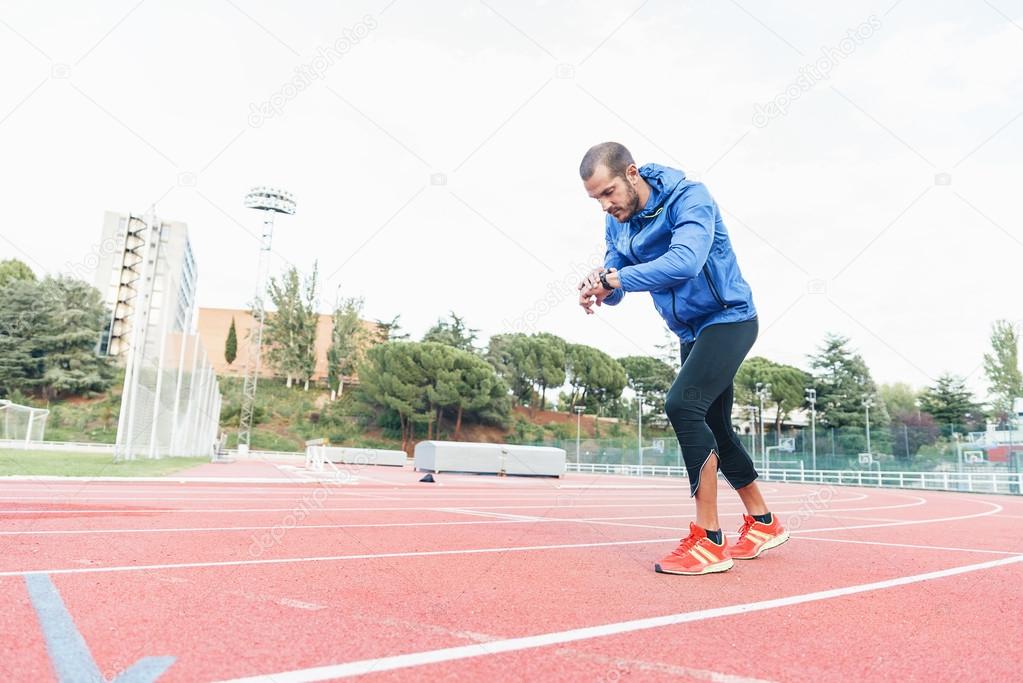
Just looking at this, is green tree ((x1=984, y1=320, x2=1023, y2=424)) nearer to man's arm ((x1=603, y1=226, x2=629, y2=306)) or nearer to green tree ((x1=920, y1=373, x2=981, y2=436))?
green tree ((x1=920, y1=373, x2=981, y2=436))

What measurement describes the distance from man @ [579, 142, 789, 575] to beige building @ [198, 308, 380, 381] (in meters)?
62.4

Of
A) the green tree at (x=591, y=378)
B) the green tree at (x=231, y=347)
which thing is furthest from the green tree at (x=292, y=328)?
the green tree at (x=591, y=378)

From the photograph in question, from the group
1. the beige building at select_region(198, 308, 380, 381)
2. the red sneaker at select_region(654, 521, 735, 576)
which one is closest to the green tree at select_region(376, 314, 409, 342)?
the beige building at select_region(198, 308, 380, 381)

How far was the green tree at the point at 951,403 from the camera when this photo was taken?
60.5m

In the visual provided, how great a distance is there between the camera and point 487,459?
2694 cm

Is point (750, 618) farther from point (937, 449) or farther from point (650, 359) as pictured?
point (650, 359)

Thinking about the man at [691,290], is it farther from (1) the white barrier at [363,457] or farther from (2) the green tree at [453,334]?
(2) the green tree at [453,334]

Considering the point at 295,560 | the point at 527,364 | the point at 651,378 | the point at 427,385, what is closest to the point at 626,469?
the point at 427,385

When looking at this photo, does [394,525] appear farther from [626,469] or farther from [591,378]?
[591,378]

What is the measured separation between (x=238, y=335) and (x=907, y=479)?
6150cm

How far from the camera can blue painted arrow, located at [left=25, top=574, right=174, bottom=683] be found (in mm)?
1442

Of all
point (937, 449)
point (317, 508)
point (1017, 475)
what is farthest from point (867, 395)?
point (317, 508)

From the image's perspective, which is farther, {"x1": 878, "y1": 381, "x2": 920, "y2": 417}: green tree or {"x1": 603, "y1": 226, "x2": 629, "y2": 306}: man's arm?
{"x1": 878, "y1": 381, "x2": 920, "y2": 417}: green tree

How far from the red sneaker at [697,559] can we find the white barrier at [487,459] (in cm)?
2321
